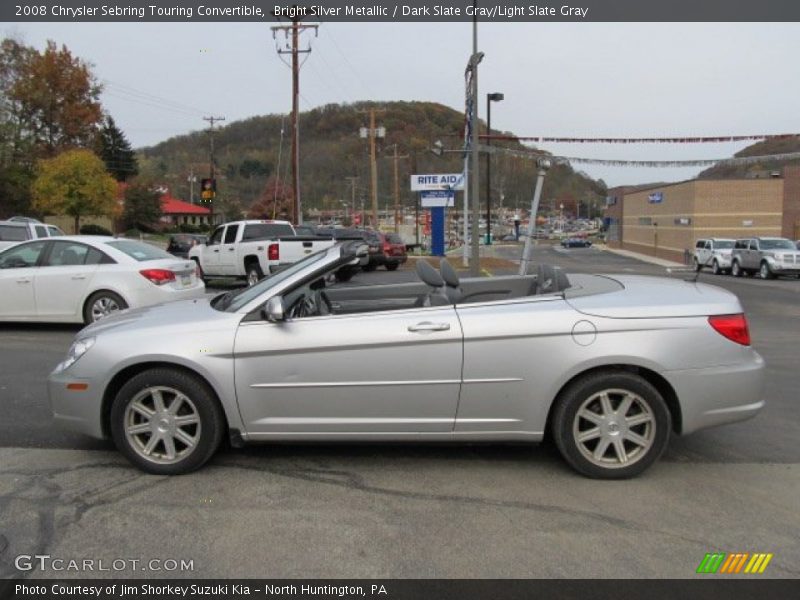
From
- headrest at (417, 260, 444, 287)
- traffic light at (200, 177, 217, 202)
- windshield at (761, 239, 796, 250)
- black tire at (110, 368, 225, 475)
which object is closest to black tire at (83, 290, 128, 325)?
black tire at (110, 368, 225, 475)

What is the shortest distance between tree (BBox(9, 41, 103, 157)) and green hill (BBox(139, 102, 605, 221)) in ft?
46.1

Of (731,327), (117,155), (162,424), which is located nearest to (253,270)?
(162,424)

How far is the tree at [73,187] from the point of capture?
4572 centimetres

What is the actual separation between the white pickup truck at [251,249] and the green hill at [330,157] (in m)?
23.6

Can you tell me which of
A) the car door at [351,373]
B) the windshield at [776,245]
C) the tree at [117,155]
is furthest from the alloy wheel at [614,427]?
the tree at [117,155]

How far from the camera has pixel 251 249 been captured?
17547 mm

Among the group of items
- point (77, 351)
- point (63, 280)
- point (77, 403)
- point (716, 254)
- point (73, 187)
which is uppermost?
point (73, 187)

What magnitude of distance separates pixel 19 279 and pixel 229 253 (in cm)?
840

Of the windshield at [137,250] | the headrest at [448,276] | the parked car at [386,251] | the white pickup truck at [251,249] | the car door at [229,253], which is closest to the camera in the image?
the headrest at [448,276]

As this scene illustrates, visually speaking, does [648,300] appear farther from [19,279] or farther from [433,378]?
[19,279]

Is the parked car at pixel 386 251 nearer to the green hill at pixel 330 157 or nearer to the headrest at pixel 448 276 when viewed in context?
the green hill at pixel 330 157

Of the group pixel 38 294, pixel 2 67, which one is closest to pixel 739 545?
pixel 38 294
